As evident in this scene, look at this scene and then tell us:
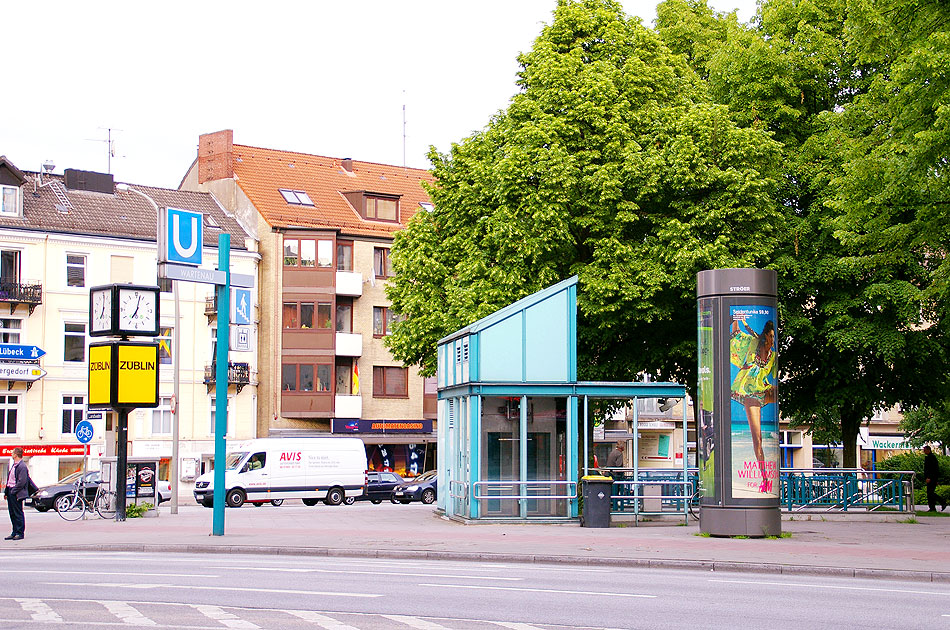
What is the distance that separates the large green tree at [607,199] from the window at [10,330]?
2472 centimetres

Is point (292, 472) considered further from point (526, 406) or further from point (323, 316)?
point (526, 406)

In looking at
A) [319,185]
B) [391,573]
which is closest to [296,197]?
[319,185]

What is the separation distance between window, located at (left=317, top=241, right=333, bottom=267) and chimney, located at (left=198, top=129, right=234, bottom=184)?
6.64m

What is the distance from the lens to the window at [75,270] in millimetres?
53719

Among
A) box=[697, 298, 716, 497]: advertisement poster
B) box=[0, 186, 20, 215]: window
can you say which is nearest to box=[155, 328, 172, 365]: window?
box=[0, 186, 20, 215]: window

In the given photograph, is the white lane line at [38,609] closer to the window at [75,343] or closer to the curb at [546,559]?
the curb at [546,559]

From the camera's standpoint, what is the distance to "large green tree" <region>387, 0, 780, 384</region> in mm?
30891

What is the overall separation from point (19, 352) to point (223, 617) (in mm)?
41220

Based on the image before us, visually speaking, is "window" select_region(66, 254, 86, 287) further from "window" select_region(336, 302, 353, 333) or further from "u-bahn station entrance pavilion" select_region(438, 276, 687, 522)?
"u-bahn station entrance pavilion" select_region(438, 276, 687, 522)

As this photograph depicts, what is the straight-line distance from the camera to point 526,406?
86.6 feet

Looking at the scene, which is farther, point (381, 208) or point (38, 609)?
point (381, 208)

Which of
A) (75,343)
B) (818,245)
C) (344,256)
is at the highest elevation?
(344,256)

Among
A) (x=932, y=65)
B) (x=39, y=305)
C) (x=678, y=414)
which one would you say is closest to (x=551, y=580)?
(x=932, y=65)

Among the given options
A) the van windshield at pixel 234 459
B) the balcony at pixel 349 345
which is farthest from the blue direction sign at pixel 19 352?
the balcony at pixel 349 345
